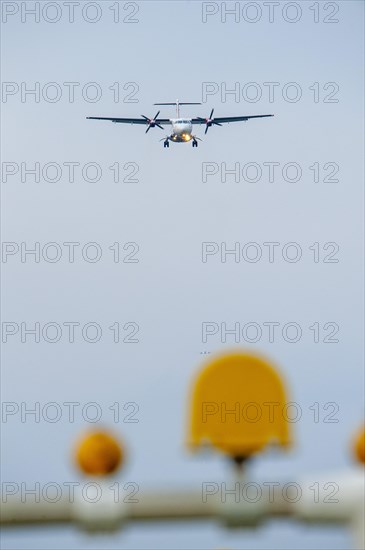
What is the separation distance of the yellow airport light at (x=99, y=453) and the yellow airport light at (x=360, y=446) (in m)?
0.59

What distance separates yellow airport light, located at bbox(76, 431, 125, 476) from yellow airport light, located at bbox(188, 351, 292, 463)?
0.19 meters

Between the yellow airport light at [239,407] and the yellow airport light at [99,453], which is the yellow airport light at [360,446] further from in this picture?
the yellow airport light at [99,453]

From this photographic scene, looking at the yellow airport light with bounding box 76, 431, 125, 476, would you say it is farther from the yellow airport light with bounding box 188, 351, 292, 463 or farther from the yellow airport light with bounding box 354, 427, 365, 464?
the yellow airport light with bounding box 354, 427, 365, 464

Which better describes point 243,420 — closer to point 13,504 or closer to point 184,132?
point 13,504

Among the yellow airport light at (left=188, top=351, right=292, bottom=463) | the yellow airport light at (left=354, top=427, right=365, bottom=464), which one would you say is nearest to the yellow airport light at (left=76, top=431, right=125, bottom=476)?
the yellow airport light at (left=188, top=351, right=292, bottom=463)

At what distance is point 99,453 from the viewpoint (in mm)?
2332

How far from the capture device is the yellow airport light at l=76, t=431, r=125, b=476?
2307 millimetres

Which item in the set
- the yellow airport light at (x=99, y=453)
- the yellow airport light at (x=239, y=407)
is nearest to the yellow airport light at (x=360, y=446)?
the yellow airport light at (x=239, y=407)

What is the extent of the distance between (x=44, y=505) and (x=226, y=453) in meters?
0.45

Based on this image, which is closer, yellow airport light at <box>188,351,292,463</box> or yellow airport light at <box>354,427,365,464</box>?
yellow airport light at <box>188,351,292,463</box>

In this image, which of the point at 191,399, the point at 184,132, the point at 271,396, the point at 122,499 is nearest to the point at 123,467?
the point at 122,499

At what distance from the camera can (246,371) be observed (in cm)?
234

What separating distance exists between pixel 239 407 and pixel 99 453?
0.36m

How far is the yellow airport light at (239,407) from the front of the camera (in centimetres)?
230
